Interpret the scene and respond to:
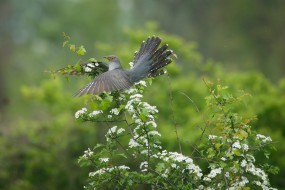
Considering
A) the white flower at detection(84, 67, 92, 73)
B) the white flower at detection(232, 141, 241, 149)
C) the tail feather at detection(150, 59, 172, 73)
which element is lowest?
the white flower at detection(232, 141, 241, 149)

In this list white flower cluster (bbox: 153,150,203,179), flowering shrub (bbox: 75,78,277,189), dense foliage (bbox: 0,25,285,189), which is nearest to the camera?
flowering shrub (bbox: 75,78,277,189)

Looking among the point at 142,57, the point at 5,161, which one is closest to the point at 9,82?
the point at 5,161

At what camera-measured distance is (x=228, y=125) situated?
537 centimetres

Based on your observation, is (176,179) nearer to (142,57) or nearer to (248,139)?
(248,139)

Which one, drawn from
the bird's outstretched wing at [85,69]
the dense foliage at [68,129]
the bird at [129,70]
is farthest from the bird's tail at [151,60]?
the dense foliage at [68,129]

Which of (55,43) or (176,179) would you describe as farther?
(55,43)

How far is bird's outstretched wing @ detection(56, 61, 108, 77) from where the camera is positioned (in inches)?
225

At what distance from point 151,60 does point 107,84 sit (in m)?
1.02

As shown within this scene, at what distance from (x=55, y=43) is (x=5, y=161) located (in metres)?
24.9

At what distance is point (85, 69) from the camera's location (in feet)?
19.1

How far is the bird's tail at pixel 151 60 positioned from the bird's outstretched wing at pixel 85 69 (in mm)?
417

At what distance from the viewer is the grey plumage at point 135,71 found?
566cm

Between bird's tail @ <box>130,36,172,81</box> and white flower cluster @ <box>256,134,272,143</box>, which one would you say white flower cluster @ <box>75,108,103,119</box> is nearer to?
bird's tail @ <box>130,36,172,81</box>

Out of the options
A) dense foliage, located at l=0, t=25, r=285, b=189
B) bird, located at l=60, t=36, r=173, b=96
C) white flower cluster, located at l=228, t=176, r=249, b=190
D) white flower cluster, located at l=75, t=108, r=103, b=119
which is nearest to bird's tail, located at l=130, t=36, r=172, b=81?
bird, located at l=60, t=36, r=173, b=96
